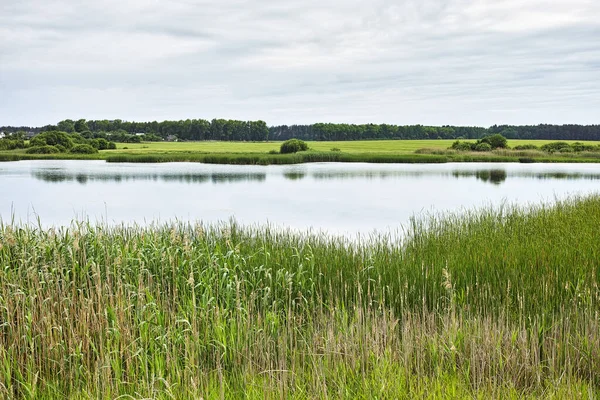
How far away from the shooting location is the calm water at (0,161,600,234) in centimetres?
2175

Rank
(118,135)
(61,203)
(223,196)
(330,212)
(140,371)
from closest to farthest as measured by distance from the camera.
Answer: (140,371)
(330,212)
(61,203)
(223,196)
(118,135)

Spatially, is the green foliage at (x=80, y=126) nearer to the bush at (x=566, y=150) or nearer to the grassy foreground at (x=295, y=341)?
the bush at (x=566, y=150)

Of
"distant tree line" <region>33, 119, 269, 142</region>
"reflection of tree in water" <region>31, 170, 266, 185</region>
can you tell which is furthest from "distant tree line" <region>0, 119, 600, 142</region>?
"reflection of tree in water" <region>31, 170, 266, 185</region>

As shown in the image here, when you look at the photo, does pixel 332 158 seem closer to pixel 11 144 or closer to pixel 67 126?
pixel 11 144

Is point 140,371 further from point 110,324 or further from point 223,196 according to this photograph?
point 223,196

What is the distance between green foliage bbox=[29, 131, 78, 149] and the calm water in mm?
29920

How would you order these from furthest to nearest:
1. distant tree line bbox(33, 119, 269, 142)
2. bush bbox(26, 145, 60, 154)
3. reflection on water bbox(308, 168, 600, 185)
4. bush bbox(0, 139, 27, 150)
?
distant tree line bbox(33, 119, 269, 142) → bush bbox(0, 139, 27, 150) → bush bbox(26, 145, 60, 154) → reflection on water bbox(308, 168, 600, 185)

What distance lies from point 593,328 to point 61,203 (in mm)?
25346

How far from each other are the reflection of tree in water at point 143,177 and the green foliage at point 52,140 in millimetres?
30470

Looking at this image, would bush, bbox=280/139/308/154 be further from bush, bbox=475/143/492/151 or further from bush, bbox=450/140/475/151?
bush, bbox=475/143/492/151

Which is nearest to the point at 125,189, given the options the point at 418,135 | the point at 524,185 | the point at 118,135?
the point at 524,185

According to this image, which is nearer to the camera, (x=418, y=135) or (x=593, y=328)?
(x=593, y=328)

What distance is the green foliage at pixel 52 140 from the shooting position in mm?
70062

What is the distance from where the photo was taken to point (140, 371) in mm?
5090
